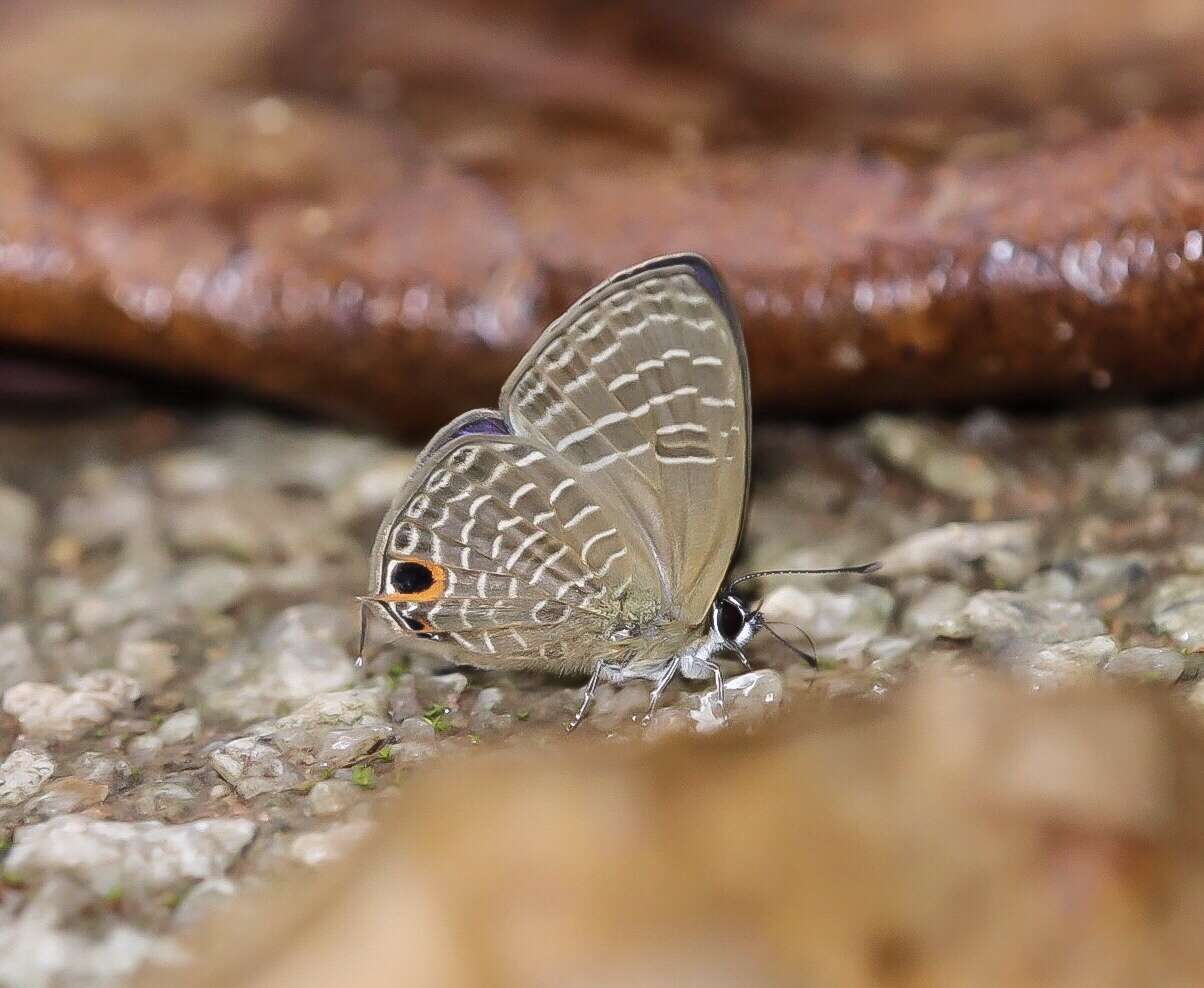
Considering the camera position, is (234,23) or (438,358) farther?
(234,23)

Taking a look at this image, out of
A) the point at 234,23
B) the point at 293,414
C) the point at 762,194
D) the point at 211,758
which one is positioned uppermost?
the point at 234,23

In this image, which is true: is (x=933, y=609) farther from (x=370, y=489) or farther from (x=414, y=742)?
(x=370, y=489)

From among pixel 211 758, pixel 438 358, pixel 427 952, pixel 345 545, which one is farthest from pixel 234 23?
pixel 427 952

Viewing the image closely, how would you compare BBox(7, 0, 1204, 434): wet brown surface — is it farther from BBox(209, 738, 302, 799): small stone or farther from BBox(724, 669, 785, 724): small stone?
BBox(209, 738, 302, 799): small stone

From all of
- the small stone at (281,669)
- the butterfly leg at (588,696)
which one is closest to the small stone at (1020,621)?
the butterfly leg at (588,696)

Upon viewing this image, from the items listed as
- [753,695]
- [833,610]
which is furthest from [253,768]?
[833,610]

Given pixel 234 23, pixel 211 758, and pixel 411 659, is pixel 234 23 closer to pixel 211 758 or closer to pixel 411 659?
pixel 411 659
